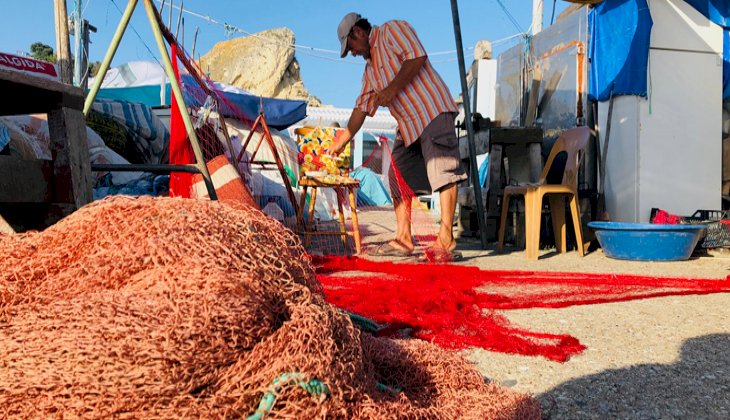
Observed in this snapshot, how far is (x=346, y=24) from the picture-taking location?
4.74m

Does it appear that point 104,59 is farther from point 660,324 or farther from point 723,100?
point 723,100

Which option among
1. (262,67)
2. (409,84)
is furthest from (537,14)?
(262,67)

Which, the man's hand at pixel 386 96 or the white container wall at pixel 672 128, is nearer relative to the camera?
the man's hand at pixel 386 96

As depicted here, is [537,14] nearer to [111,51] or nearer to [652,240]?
[652,240]

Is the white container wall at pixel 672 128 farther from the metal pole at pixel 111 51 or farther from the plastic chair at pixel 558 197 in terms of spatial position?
the metal pole at pixel 111 51

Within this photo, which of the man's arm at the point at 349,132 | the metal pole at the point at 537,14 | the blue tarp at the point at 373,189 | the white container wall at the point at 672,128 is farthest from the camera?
the blue tarp at the point at 373,189

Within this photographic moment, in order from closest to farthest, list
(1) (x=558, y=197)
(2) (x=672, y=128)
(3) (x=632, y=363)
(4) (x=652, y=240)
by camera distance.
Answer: (3) (x=632, y=363) → (4) (x=652, y=240) → (1) (x=558, y=197) → (2) (x=672, y=128)

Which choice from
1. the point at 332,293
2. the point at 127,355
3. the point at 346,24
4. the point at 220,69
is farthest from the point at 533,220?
the point at 220,69

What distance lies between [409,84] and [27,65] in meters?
3.79

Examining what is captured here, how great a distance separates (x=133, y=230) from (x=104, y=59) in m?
2.75

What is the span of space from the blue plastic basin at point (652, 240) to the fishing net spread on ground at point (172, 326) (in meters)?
4.11

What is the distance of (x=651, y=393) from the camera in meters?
1.79

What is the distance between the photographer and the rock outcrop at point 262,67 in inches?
1604

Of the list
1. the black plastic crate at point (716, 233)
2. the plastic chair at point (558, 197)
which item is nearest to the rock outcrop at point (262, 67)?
the plastic chair at point (558, 197)
